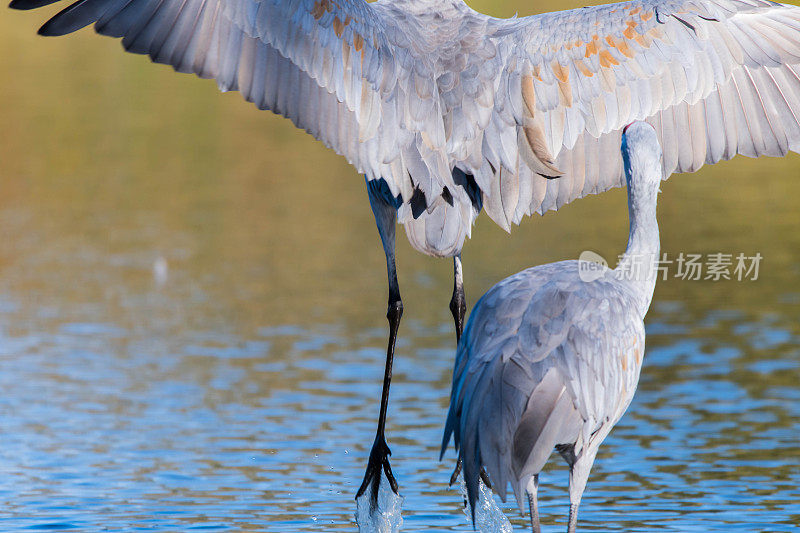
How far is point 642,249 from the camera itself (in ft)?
22.2

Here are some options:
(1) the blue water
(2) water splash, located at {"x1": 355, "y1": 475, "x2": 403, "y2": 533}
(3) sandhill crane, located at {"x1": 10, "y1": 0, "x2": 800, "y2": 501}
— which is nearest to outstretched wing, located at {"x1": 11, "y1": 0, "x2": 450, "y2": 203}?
(3) sandhill crane, located at {"x1": 10, "y1": 0, "x2": 800, "y2": 501}

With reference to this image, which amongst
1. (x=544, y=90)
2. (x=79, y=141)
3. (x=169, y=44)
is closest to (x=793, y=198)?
(x=79, y=141)

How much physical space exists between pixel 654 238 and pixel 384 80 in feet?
5.42

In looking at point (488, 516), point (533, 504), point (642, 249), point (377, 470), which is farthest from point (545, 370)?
point (377, 470)

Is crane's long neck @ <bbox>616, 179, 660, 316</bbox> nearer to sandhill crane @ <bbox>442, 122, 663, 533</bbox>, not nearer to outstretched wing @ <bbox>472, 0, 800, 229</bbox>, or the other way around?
sandhill crane @ <bbox>442, 122, 663, 533</bbox>

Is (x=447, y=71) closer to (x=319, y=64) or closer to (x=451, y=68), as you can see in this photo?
(x=451, y=68)

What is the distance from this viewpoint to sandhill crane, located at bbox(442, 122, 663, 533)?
20.5ft

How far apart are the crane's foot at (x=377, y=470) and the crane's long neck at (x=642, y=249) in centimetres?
205

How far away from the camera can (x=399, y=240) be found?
1605 cm

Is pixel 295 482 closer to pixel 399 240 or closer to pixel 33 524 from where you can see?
pixel 33 524

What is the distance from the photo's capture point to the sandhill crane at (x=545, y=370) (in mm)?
6234

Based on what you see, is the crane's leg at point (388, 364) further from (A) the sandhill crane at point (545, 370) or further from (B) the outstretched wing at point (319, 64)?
(A) the sandhill crane at point (545, 370)

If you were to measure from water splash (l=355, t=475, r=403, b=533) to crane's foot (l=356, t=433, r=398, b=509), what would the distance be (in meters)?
0.03

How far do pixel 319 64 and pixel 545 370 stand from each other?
2141 millimetres
